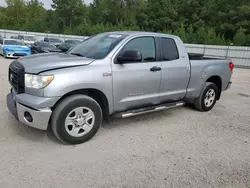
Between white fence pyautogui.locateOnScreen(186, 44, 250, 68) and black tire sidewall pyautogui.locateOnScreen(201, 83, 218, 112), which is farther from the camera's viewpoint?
white fence pyautogui.locateOnScreen(186, 44, 250, 68)

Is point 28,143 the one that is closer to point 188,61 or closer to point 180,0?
point 188,61

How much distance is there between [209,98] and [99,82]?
126 inches

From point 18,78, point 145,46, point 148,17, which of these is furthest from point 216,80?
point 148,17

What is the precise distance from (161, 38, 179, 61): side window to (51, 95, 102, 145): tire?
1743 mm

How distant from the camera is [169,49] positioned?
180 inches

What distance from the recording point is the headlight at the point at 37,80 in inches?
124

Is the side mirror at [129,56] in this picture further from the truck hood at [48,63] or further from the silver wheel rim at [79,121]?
the silver wheel rim at [79,121]

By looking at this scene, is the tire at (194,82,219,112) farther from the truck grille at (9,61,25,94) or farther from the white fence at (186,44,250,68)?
the white fence at (186,44,250,68)

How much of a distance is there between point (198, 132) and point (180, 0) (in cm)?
4475

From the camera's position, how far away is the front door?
3785mm

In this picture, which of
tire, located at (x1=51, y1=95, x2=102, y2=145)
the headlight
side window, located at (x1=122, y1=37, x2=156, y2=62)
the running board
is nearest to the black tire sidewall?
the running board

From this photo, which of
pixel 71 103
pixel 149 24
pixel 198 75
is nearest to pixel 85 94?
pixel 71 103

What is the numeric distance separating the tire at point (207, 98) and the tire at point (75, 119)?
274 centimetres

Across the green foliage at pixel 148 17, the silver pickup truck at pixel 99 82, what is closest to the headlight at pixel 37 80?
the silver pickup truck at pixel 99 82
